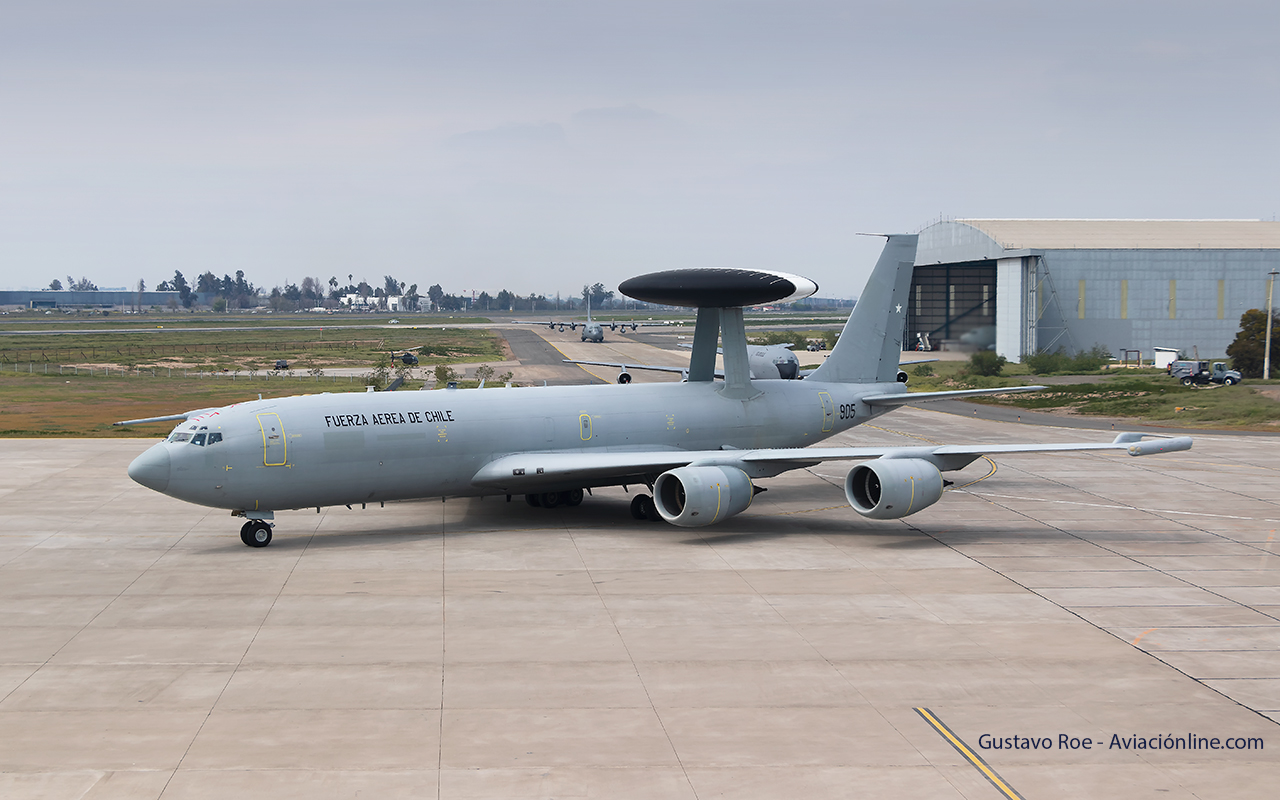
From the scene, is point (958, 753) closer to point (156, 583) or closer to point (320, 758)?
point (320, 758)

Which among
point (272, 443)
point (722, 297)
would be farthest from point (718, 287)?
point (272, 443)

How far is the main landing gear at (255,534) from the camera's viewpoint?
97.4 ft

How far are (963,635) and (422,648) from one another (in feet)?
35.6

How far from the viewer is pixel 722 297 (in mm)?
35031

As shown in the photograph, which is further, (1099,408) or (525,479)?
(1099,408)

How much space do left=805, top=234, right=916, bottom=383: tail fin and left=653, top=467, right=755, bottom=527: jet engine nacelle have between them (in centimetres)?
1148

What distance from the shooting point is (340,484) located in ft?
98.6

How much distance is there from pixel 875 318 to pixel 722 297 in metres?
9.57

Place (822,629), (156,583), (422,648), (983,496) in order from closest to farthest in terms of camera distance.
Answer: (422,648)
(822,629)
(156,583)
(983,496)

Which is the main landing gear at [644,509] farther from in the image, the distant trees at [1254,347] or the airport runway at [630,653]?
the distant trees at [1254,347]

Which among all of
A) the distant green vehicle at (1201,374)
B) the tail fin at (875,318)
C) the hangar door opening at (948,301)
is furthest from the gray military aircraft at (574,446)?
the hangar door opening at (948,301)

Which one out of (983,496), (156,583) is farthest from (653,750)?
(983,496)

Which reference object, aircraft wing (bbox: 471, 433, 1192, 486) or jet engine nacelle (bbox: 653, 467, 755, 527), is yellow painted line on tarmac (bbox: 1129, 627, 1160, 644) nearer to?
aircraft wing (bbox: 471, 433, 1192, 486)

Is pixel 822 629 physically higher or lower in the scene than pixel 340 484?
lower
